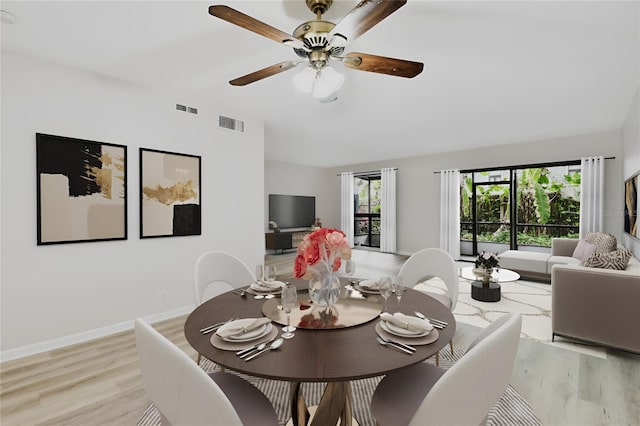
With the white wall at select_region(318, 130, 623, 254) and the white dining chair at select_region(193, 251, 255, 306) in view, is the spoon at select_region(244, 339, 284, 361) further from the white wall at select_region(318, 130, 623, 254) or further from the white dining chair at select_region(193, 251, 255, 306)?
the white wall at select_region(318, 130, 623, 254)

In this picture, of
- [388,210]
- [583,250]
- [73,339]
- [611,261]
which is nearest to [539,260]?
[583,250]

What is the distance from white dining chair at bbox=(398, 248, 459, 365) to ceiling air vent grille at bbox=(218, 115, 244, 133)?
2743mm

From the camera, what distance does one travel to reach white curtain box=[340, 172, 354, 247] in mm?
8578

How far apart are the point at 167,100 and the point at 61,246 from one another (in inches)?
68.9

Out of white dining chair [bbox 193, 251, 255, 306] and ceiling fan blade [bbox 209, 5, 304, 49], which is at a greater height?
ceiling fan blade [bbox 209, 5, 304, 49]

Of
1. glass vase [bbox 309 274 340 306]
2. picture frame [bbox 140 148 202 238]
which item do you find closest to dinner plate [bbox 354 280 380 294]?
glass vase [bbox 309 274 340 306]

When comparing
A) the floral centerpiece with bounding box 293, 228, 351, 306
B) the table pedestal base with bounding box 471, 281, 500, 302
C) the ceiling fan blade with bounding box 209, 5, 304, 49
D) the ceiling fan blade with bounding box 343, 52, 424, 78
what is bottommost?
the table pedestal base with bounding box 471, 281, 500, 302

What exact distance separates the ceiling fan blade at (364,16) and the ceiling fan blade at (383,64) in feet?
0.51

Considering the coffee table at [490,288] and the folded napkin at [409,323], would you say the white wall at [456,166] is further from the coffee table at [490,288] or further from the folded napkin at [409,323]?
the folded napkin at [409,323]

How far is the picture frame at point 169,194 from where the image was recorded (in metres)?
3.06

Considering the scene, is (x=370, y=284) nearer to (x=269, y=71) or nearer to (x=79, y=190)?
(x=269, y=71)

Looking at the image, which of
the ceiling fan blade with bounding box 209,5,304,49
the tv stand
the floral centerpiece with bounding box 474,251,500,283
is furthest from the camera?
the tv stand

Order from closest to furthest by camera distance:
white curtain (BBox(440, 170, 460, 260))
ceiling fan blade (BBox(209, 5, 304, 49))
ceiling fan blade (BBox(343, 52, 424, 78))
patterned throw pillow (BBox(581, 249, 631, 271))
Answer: ceiling fan blade (BBox(209, 5, 304, 49))
ceiling fan blade (BBox(343, 52, 424, 78))
patterned throw pillow (BBox(581, 249, 631, 271))
white curtain (BBox(440, 170, 460, 260))

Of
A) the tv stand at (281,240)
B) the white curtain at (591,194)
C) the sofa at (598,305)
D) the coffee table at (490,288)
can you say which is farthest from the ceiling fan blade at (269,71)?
the white curtain at (591,194)
